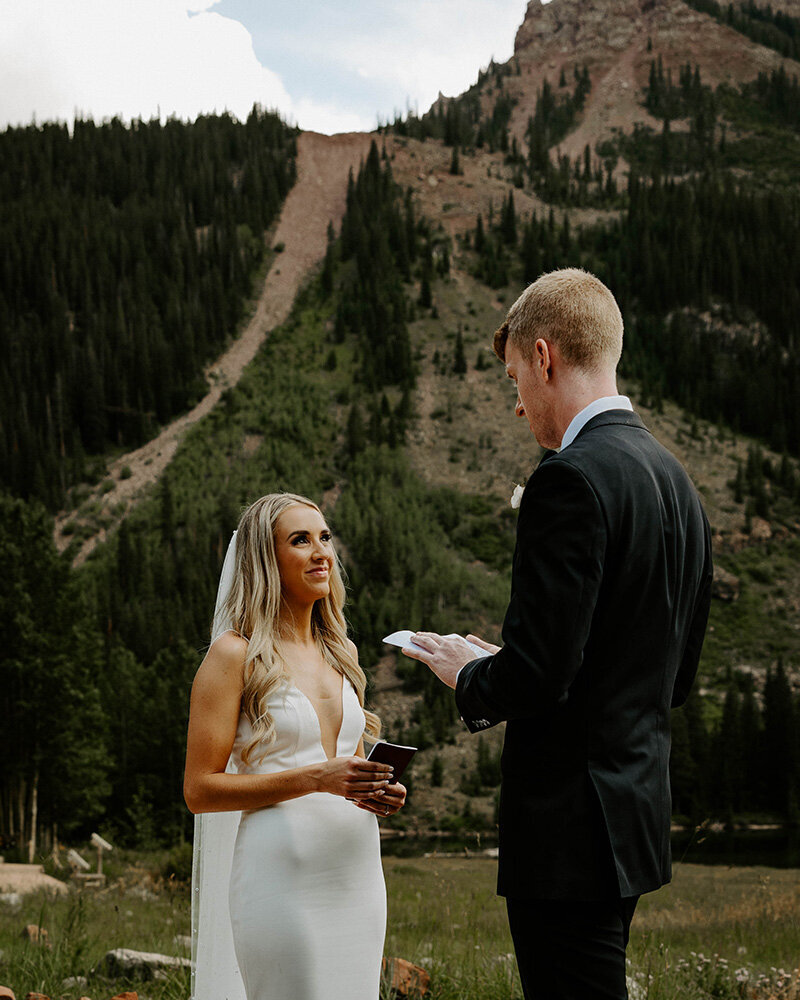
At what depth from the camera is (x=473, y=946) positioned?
541 centimetres

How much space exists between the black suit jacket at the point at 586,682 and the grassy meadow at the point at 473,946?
276 centimetres

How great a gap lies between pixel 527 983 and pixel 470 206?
112m

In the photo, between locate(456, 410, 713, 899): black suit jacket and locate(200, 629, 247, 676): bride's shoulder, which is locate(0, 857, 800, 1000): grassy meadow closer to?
locate(200, 629, 247, 676): bride's shoulder

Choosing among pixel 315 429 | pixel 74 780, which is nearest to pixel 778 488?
pixel 315 429

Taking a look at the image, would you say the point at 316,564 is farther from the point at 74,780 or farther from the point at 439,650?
the point at 74,780

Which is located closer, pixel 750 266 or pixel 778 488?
pixel 778 488

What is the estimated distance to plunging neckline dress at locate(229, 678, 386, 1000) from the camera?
Answer: 118 inches

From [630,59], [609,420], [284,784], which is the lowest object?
[284,784]

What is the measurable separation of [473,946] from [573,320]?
13.7ft

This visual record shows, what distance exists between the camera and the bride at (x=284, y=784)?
3006 mm

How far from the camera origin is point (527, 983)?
7.48 ft

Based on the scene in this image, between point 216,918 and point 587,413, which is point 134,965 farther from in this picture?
point 587,413

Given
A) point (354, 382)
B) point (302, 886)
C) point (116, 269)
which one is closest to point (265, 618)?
point (302, 886)

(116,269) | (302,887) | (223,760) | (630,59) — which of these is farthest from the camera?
(630,59)
